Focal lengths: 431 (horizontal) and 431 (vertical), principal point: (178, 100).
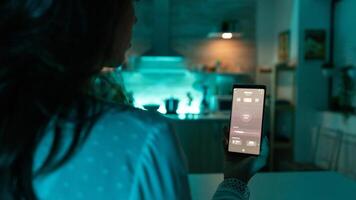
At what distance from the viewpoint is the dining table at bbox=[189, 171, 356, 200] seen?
115 cm

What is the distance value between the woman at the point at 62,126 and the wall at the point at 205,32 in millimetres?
5144

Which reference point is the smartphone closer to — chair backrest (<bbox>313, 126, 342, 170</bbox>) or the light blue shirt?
the light blue shirt

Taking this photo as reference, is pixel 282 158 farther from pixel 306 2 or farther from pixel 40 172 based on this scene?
pixel 40 172

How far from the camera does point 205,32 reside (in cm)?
555

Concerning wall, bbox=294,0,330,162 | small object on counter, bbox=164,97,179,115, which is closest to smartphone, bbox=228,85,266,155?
small object on counter, bbox=164,97,179,115

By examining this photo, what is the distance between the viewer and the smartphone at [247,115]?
0.91 metres

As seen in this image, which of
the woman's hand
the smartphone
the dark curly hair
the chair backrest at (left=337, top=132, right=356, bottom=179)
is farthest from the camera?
the chair backrest at (left=337, top=132, right=356, bottom=179)

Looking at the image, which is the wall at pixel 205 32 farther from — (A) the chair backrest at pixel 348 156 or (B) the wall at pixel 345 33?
(A) the chair backrest at pixel 348 156

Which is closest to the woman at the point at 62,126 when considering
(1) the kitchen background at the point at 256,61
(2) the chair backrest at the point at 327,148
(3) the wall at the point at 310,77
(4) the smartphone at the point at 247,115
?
(4) the smartphone at the point at 247,115

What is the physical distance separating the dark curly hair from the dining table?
76 cm

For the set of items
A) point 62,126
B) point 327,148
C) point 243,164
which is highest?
point 62,126

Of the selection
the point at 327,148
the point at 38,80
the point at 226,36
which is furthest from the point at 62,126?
the point at 226,36

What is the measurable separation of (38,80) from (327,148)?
407 centimetres

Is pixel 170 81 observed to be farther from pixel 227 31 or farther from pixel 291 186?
pixel 291 186
